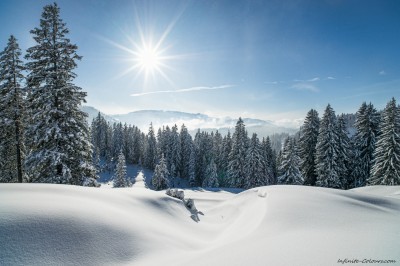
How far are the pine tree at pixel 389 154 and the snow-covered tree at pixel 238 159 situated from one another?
2239cm

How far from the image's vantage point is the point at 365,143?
32.9 m

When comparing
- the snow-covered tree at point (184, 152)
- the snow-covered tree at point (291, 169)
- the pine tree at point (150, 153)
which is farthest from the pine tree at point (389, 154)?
the pine tree at point (150, 153)

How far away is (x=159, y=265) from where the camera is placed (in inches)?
179

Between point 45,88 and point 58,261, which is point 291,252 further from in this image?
point 45,88

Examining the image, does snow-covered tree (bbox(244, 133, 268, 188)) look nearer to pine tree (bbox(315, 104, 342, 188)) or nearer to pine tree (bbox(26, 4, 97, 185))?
pine tree (bbox(315, 104, 342, 188))

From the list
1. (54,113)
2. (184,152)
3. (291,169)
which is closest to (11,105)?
(54,113)

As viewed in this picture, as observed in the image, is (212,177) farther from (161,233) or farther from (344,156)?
(161,233)

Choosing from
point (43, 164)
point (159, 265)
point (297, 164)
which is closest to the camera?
point (159, 265)

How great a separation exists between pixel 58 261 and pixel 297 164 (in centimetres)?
3630

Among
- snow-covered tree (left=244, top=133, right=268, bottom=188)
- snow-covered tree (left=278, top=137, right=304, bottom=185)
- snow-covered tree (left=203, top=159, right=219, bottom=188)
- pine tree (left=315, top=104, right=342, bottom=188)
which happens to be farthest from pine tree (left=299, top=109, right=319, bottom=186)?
snow-covered tree (left=203, top=159, right=219, bottom=188)

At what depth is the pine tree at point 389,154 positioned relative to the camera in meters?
25.6

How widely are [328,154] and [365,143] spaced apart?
7.01 metres

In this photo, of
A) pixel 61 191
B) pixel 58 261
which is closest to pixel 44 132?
pixel 61 191

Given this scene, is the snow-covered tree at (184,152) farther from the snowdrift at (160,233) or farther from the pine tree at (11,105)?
the snowdrift at (160,233)
